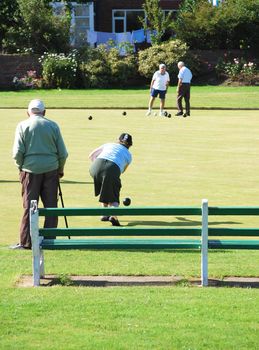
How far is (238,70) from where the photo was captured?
156 feet

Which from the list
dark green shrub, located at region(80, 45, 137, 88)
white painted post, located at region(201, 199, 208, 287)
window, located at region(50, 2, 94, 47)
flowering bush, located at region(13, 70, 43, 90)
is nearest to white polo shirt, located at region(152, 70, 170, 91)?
dark green shrub, located at region(80, 45, 137, 88)

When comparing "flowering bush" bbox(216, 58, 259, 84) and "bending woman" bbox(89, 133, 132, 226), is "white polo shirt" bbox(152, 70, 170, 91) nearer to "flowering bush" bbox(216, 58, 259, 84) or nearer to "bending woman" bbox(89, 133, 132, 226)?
"flowering bush" bbox(216, 58, 259, 84)

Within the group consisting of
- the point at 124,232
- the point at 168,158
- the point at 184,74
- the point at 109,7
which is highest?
the point at 109,7

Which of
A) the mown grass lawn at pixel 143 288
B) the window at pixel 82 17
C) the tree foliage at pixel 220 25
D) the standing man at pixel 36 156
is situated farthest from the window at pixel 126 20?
the standing man at pixel 36 156

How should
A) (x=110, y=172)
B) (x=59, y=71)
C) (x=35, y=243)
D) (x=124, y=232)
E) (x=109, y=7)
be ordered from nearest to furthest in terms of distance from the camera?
(x=35, y=243), (x=124, y=232), (x=110, y=172), (x=59, y=71), (x=109, y=7)

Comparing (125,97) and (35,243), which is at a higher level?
(35,243)

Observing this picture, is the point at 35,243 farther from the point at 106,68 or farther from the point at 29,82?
the point at 29,82

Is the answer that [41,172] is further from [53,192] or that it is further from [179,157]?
[179,157]

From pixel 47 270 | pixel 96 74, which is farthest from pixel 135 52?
pixel 47 270

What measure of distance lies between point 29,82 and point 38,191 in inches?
1471

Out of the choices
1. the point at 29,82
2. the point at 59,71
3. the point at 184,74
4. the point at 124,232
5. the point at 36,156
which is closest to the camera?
the point at 124,232

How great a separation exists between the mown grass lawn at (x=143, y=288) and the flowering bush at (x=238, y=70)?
28.3 metres

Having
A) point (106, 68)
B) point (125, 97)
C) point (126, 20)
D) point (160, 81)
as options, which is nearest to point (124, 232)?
point (160, 81)

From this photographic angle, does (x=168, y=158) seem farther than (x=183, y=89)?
No
